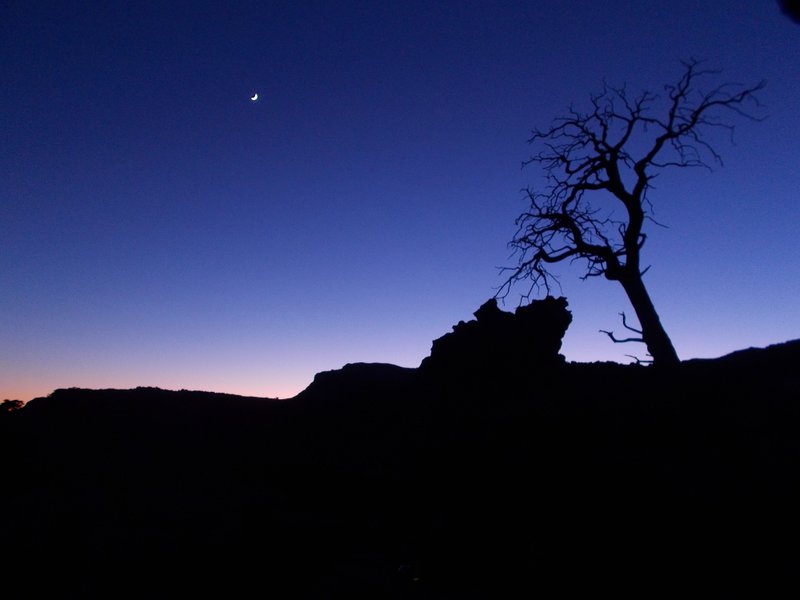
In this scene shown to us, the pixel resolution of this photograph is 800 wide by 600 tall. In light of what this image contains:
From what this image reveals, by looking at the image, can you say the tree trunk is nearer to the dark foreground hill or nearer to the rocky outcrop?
the dark foreground hill

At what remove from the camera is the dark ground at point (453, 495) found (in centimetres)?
604

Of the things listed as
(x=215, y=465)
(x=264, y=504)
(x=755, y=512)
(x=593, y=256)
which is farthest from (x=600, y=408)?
(x=215, y=465)

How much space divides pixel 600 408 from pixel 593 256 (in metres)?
5.98

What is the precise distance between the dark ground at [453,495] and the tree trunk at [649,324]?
112 centimetres

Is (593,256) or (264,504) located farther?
(593,256)

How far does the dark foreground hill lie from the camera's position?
6.07 m

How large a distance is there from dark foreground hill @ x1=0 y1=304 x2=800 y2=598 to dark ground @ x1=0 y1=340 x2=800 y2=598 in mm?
35

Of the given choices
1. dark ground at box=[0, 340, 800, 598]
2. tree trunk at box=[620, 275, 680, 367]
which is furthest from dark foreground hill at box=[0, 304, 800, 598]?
tree trunk at box=[620, 275, 680, 367]

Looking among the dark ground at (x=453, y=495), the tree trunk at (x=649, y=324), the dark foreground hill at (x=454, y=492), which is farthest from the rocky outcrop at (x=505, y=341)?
the tree trunk at (x=649, y=324)

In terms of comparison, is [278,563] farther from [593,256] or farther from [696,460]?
[593,256]

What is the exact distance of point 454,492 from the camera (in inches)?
319

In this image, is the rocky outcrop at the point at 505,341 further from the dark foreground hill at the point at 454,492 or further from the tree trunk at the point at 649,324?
the tree trunk at the point at 649,324

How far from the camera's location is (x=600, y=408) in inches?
361

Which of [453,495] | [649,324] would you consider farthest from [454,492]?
[649,324]
